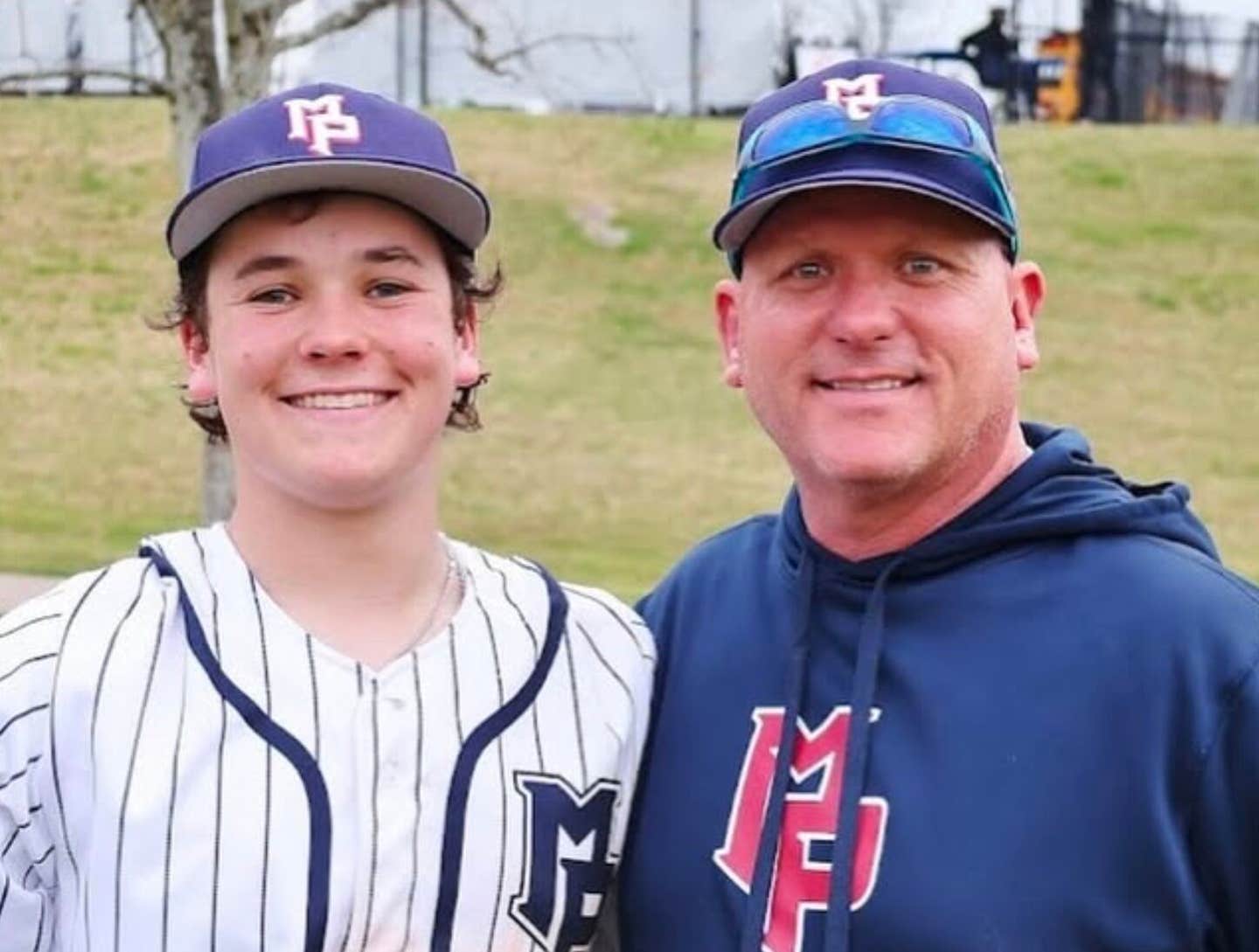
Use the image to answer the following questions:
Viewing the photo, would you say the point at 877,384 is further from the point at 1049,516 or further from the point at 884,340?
the point at 1049,516

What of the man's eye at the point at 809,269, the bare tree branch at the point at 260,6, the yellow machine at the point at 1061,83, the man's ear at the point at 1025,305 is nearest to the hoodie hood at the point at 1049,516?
the man's ear at the point at 1025,305

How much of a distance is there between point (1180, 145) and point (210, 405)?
93.5 feet

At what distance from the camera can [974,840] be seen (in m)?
2.66

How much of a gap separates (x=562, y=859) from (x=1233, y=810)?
0.89m

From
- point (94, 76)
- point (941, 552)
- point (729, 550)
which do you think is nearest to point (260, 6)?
point (94, 76)

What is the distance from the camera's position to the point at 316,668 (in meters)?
2.79

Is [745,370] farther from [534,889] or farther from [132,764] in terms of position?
[132,764]

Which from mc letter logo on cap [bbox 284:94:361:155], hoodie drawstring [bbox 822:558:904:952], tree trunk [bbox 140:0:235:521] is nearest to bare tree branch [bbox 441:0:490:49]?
tree trunk [bbox 140:0:235:521]

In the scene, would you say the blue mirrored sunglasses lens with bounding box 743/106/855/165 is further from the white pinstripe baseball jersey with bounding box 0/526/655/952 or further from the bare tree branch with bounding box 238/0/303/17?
the bare tree branch with bounding box 238/0/303/17

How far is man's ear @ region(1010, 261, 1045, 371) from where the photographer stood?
2.97 m

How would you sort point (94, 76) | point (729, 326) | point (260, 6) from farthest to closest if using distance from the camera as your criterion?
point (94, 76)
point (260, 6)
point (729, 326)

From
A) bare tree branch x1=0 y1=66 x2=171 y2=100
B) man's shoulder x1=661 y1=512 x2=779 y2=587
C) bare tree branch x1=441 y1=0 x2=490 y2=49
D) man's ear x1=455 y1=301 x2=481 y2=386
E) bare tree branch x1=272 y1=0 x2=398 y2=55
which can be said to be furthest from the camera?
bare tree branch x1=441 y1=0 x2=490 y2=49

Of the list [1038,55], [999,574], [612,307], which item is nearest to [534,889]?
[999,574]

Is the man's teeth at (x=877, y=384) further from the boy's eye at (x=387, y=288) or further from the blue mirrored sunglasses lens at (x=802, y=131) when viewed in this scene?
the boy's eye at (x=387, y=288)
